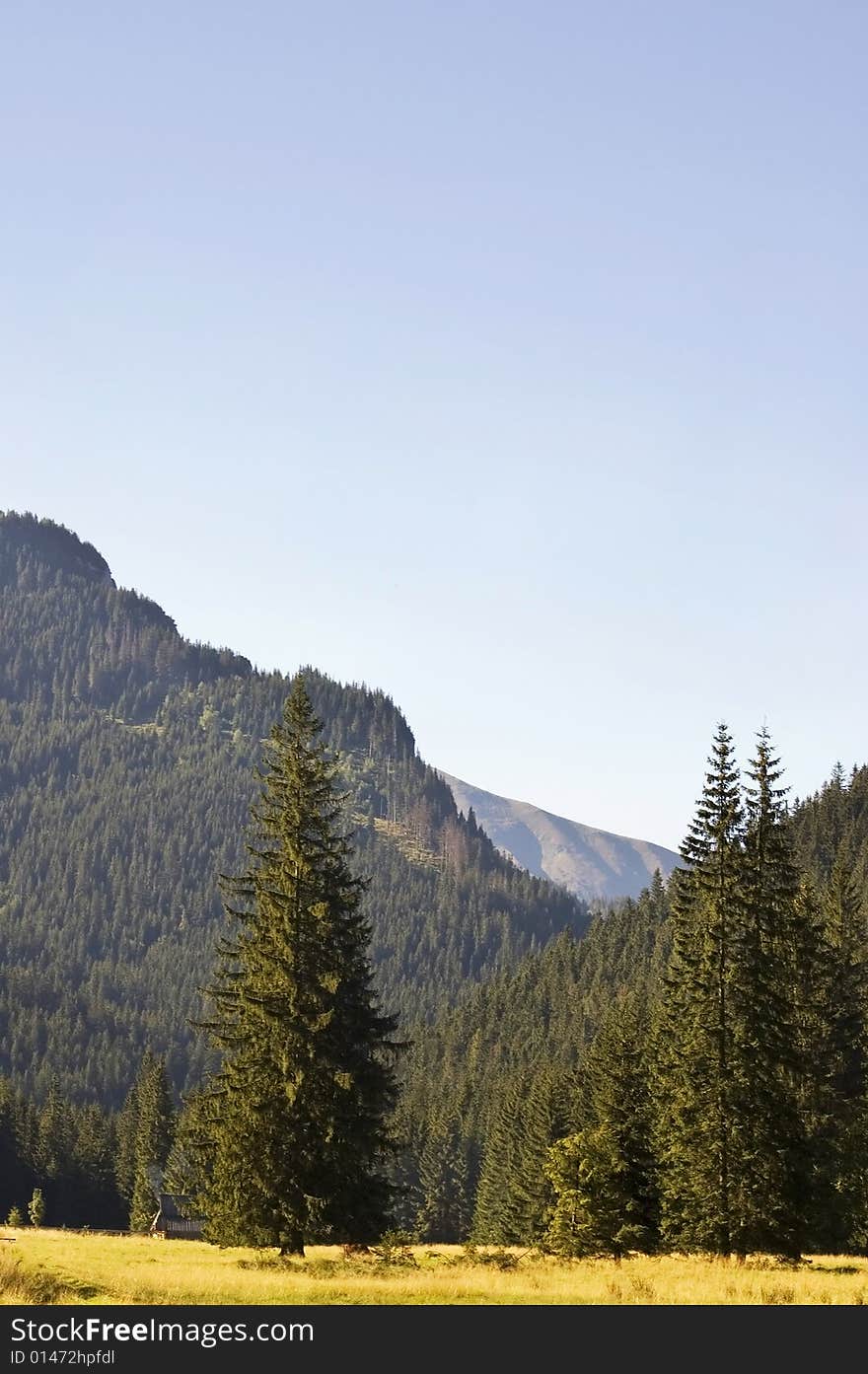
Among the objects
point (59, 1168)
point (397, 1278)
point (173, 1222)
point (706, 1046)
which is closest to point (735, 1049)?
point (706, 1046)

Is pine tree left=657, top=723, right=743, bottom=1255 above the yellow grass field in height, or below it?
above

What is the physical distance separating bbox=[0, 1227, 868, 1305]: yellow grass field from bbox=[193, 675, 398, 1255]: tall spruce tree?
1529mm

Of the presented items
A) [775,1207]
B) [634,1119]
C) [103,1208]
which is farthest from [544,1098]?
[103,1208]

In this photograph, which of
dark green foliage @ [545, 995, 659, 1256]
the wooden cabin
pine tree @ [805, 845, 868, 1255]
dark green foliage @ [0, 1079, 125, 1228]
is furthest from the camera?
dark green foliage @ [0, 1079, 125, 1228]

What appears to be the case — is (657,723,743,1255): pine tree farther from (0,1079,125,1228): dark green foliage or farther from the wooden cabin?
(0,1079,125,1228): dark green foliage

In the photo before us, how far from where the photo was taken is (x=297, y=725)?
143 ft

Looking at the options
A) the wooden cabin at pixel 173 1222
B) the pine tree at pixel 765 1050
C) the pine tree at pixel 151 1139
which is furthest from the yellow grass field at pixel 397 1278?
the pine tree at pixel 151 1139

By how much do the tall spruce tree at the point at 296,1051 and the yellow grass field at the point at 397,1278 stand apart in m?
1.53

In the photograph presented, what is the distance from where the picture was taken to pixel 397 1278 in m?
30.5

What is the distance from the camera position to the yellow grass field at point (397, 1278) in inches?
998

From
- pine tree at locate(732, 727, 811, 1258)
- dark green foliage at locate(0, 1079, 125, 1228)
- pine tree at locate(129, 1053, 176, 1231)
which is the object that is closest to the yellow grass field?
pine tree at locate(732, 727, 811, 1258)

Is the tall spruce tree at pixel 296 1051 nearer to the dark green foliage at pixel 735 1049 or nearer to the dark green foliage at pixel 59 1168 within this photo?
the dark green foliage at pixel 735 1049

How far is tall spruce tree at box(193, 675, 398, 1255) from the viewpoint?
3903 centimetres
